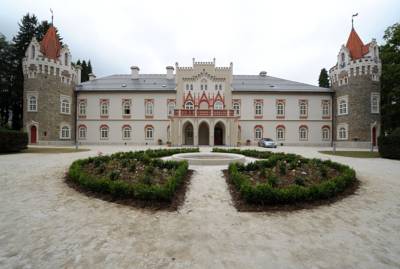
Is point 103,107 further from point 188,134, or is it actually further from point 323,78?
point 323,78

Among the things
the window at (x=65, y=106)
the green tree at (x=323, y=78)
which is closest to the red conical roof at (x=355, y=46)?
the green tree at (x=323, y=78)

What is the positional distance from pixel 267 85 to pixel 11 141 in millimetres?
35871

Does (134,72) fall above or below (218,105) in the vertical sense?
above

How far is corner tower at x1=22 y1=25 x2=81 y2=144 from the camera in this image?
29984 millimetres

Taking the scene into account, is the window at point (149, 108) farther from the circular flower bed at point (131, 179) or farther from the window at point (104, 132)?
the circular flower bed at point (131, 179)

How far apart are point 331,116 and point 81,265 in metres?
40.0

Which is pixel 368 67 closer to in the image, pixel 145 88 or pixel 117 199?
pixel 145 88

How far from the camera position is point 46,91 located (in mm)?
30406

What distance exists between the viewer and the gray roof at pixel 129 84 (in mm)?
35000

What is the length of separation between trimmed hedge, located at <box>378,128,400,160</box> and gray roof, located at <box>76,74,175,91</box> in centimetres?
2824

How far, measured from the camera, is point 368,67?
95.4ft

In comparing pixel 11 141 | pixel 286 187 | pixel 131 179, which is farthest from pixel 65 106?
pixel 286 187

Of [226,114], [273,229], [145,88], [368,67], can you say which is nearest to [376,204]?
[273,229]

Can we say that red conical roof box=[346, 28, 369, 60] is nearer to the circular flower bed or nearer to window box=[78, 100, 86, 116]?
the circular flower bed
